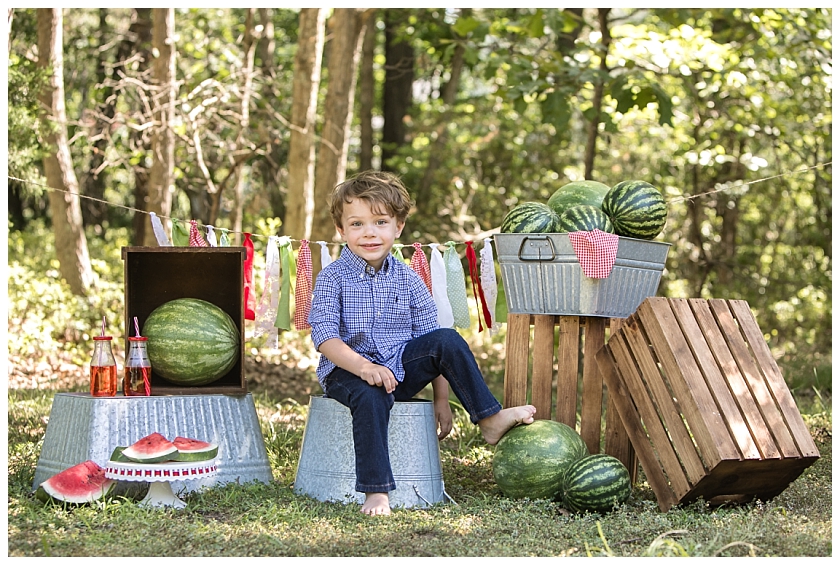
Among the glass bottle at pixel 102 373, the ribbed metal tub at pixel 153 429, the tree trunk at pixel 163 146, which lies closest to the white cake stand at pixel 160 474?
the ribbed metal tub at pixel 153 429

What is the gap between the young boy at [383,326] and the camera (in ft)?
12.3

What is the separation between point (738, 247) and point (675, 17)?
16.1 ft

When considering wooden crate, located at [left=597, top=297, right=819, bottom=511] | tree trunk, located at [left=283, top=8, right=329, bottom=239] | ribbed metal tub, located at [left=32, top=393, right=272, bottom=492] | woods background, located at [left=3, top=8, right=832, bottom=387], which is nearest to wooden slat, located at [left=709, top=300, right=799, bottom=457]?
wooden crate, located at [left=597, top=297, right=819, bottom=511]

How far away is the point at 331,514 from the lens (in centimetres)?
339

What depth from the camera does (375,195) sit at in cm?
385

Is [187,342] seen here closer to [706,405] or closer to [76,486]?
[76,486]

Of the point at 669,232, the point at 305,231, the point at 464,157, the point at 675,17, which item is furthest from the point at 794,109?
the point at 305,231

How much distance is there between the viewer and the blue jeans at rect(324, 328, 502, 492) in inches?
138

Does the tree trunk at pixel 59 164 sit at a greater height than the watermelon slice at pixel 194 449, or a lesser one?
greater

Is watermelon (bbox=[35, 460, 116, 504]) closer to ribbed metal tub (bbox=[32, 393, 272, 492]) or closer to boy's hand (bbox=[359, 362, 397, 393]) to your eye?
ribbed metal tub (bbox=[32, 393, 272, 492])

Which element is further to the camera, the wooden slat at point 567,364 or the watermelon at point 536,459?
the wooden slat at point 567,364

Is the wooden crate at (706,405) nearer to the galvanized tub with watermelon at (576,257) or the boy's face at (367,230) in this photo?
the galvanized tub with watermelon at (576,257)

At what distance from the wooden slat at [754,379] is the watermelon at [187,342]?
2.16 m

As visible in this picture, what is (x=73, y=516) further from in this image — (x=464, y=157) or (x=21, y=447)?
(x=464, y=157)
